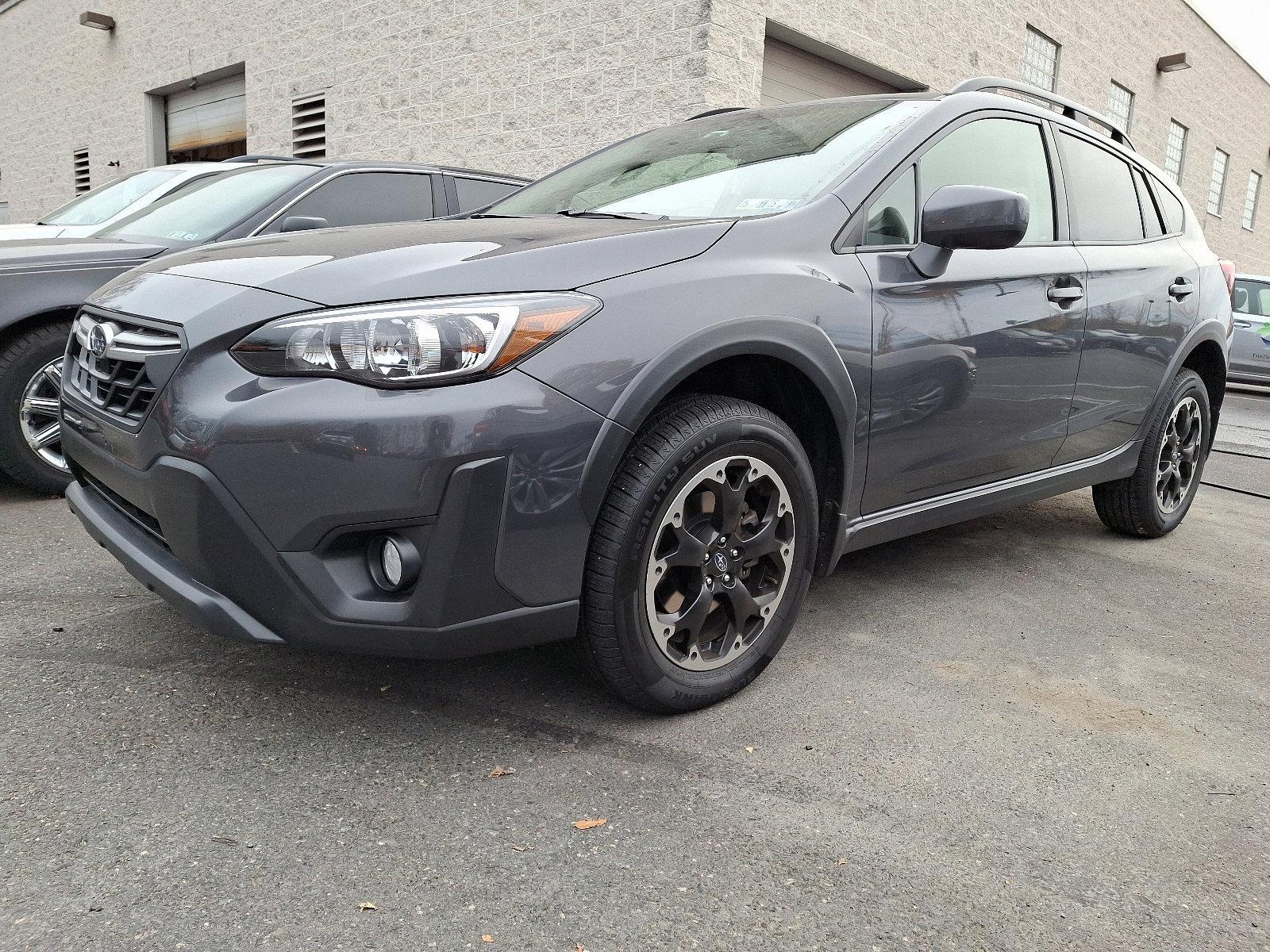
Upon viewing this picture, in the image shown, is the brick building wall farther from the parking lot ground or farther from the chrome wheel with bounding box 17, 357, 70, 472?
the parking lot ground

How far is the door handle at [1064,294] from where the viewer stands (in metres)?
3.18

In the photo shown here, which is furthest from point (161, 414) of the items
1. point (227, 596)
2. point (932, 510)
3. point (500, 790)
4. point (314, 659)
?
point (932, 510)

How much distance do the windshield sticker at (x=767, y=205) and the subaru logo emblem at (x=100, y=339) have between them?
5.19 feet

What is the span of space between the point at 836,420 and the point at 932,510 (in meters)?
0.66

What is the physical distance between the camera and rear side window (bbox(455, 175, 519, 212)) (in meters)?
5.56

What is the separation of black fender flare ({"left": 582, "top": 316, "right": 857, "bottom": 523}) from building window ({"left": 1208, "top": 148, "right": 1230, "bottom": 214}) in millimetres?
21485

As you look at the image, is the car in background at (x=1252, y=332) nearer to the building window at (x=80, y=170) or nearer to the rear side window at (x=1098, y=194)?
the rear side window at (x=1098, y=194)

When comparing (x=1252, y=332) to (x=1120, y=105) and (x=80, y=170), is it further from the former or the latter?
(x=80, y=170)

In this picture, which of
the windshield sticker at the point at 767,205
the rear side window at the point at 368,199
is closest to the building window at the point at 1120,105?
the rear side window at the point at 368,199

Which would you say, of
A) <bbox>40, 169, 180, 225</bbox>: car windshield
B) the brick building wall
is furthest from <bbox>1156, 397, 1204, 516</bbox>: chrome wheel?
<bbox>40, 169, 180, 225</bbox>: car windshield

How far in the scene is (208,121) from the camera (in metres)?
13.5

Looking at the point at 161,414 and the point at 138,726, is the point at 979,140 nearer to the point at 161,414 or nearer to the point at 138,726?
the point at 161,414

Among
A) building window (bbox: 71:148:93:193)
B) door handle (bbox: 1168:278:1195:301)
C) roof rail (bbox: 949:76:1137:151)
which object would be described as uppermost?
building window (bbox: 71:148:93:193)

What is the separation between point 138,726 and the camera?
2172 millimetres
